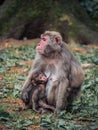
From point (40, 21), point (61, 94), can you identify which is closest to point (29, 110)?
point (61, 94)

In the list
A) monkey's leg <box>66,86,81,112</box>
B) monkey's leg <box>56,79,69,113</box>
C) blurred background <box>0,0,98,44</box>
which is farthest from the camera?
blurred background <box>0,0,98,44</box>

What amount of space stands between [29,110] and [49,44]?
48.4 inches

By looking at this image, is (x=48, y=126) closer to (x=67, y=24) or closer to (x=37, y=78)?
(x=37, y=78)

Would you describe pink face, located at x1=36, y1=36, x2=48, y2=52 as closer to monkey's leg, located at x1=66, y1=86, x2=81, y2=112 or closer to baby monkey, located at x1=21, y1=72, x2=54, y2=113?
baby monkey, located at x1=21, y1=72, x2=54, y2=113

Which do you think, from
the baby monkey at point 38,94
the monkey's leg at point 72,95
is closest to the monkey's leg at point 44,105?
the baby monkey at point 38,94

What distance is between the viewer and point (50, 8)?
17.7m

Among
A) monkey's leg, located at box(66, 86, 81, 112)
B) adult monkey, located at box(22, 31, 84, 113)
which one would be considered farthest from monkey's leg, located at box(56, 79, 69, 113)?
monkey's leg, located at box(66, 86, 81, 112)

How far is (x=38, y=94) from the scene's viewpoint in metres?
9.37

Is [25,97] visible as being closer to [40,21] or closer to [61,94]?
[61,94]

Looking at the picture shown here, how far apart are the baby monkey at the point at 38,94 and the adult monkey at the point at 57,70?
7 centimetres

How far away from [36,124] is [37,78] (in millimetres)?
1094

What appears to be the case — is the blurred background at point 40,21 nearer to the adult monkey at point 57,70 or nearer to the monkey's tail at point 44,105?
the adult monkey at point 57,70

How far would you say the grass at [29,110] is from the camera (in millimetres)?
8438

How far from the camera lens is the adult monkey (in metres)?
9.16
